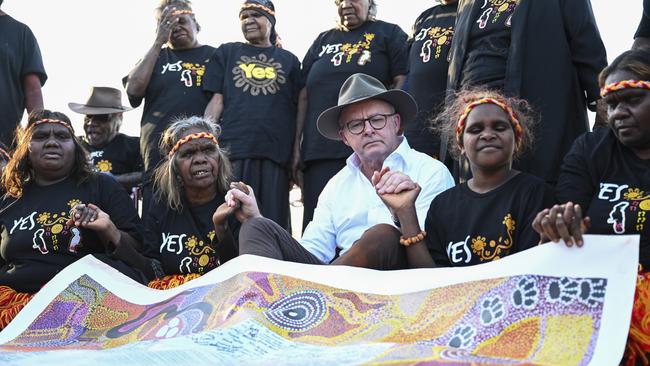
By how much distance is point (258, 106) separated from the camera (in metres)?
5.82

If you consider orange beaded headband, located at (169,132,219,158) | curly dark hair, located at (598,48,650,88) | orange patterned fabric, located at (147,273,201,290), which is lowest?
orange patterned fabric, located at (147,273,201,290)

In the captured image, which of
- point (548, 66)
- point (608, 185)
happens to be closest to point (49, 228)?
point (548, 66)

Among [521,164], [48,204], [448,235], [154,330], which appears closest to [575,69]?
[521,164]

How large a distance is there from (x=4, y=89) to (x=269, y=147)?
1786 mm

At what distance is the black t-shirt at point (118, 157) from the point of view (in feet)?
22.4

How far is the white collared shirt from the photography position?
439 centimetres

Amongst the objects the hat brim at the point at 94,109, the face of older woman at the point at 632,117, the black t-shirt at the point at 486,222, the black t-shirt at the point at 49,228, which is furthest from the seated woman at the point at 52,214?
the face of older woman at the point at 632,117

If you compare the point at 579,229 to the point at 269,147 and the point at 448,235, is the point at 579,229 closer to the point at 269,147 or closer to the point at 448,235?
the point at 448,235

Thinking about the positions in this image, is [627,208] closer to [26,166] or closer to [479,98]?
[479,98]

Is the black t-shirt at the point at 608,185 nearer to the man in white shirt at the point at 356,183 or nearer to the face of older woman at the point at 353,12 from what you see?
the man in white shirt at the point at 356,183

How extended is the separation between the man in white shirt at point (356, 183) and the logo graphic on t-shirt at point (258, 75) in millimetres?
1027

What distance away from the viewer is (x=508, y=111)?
12.6 ft

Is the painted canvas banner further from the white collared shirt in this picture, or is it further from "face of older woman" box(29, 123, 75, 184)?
"face of older woman" box(29, 123, 75, 184)

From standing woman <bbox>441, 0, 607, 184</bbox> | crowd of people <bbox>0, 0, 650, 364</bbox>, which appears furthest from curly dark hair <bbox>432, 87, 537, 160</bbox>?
standing woman <bbox>441, 0, 607, 184</bbox>
